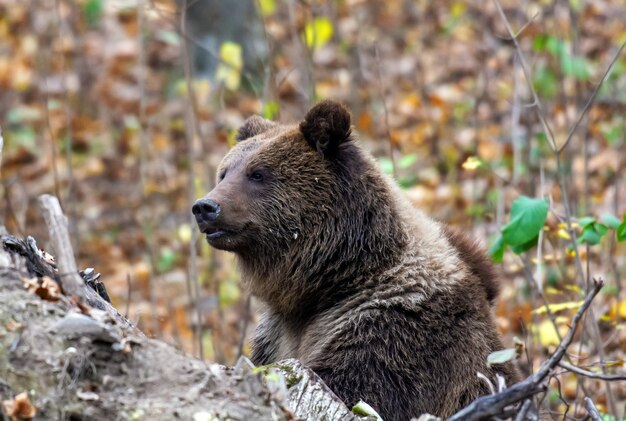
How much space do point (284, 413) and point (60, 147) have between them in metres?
10.3

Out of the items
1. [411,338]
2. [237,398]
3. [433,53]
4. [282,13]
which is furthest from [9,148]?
[237,398]

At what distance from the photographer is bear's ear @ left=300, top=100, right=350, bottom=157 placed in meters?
5.16

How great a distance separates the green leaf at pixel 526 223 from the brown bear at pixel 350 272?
270 millimetres

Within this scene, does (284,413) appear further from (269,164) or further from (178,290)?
(178,290)

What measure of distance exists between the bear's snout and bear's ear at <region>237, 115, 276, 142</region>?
0.89 meters

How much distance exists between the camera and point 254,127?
5781 millimetres

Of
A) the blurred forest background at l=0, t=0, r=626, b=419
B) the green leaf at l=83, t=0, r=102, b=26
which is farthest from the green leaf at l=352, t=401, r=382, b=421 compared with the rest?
the green leaf at l=83, t=0, r=102, b=26

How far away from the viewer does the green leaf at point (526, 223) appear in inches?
192

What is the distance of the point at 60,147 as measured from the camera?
1275 centimetres

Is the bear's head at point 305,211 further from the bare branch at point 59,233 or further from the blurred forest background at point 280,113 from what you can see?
the blurred forest background at point 280,113

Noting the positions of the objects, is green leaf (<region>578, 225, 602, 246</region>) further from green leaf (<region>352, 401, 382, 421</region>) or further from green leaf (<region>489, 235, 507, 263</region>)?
green leaf (<region>352, 401, 382, 421</region>)

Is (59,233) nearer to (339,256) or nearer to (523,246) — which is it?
(339,256)

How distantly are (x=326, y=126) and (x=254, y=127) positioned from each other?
0.74m

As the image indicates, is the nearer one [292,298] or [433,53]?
[292,298]
